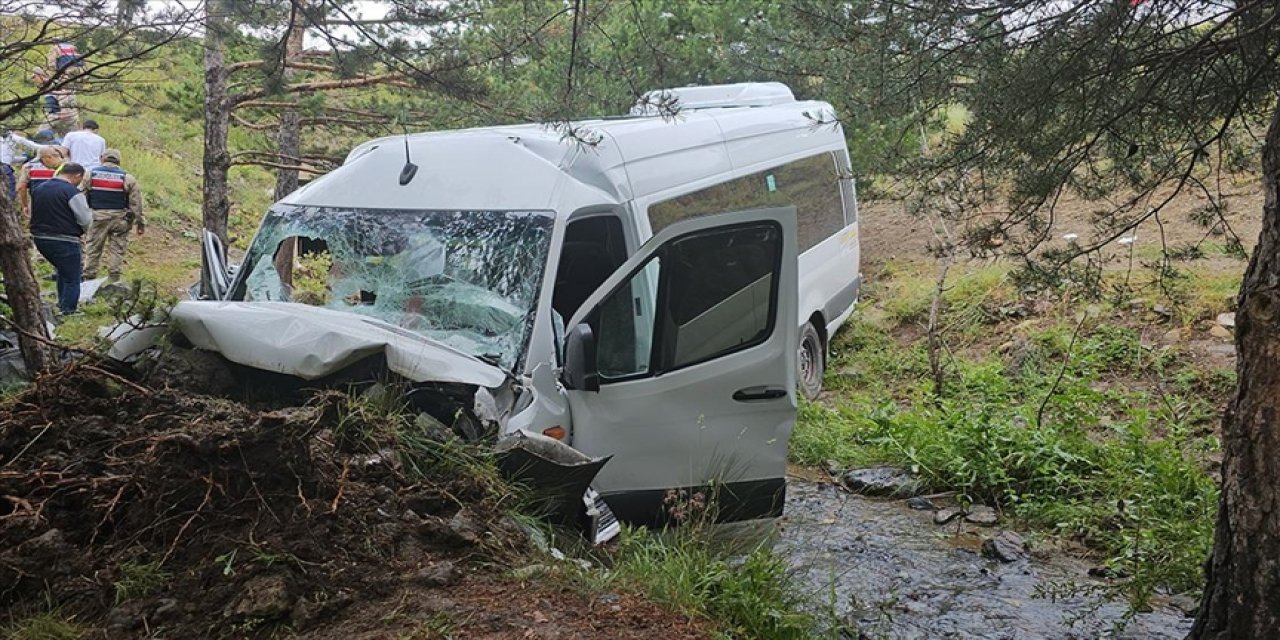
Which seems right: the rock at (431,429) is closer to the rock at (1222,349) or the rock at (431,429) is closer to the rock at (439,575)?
the rock at (439,575)

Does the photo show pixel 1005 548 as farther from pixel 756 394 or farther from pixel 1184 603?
pixel 756 394

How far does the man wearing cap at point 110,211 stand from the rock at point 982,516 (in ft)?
30.5

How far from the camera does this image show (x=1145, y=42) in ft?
14.7

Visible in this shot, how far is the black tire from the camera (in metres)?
9.51

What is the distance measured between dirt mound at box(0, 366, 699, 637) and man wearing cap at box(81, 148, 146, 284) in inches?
327

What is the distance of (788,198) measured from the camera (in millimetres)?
9078

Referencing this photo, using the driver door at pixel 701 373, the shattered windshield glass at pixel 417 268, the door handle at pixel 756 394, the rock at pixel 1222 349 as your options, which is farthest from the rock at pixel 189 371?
the rock at pixel 1222 349

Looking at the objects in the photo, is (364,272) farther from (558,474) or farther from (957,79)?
(957,79)

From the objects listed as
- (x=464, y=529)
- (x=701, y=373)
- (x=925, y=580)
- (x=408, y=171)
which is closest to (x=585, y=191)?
(x=408, y=171)

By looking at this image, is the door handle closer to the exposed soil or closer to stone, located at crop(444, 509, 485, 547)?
stone, located at crop(444, 509, 485, 547)

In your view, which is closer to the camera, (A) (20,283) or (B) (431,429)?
(B) (431,429)

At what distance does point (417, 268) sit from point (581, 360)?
4.35 ft

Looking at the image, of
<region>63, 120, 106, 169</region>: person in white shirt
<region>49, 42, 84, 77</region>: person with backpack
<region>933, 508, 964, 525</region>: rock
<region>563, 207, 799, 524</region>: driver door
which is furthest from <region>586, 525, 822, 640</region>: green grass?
<region>63, 120, 106, 169</region>: person in white shirt

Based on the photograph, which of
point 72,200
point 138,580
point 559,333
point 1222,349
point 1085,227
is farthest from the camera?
point 1085,227
